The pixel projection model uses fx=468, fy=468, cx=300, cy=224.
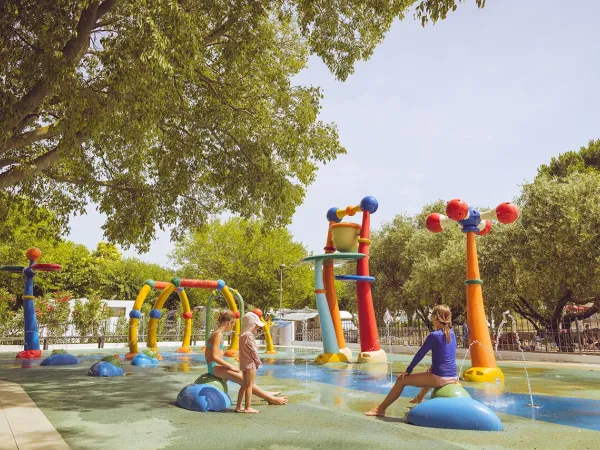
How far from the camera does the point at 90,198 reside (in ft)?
50.9

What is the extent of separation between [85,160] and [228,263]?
26.3m

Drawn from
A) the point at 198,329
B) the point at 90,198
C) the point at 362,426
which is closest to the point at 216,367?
the point at 362,426

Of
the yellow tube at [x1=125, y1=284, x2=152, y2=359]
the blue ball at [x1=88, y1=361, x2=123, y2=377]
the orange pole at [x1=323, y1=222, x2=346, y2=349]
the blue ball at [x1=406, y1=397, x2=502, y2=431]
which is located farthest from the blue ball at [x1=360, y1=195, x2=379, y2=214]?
the blue ball at [x1=406, y1=397, x2=502, y2=431]

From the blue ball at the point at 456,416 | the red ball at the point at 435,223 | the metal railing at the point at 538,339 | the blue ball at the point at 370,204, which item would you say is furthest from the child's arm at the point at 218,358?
the metal railing at the point at 538,339

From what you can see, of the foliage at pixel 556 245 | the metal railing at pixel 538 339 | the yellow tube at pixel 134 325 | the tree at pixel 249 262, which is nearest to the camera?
the yellow tube at pixel 134 325

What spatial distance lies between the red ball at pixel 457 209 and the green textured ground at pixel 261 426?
4165 mm

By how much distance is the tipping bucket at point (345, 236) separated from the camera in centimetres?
1584

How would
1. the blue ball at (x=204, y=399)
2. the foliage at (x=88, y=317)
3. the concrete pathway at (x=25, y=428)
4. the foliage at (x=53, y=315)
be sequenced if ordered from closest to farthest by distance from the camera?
the concrete pathway at (x=25, y=428) < the blue ball at (x=204, y=399) < the foliage at (x=53, y=315) < the foliage at (x=88, y=317)

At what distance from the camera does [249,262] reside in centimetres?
4019

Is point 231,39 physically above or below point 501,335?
above

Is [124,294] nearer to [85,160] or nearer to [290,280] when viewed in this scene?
[290,280]

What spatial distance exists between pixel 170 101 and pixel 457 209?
6.91 meters

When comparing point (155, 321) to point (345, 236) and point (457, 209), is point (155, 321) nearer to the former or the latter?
point (345, 236)

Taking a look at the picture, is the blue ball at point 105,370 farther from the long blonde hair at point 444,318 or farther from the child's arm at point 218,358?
the long blonde hair at point 444,318
